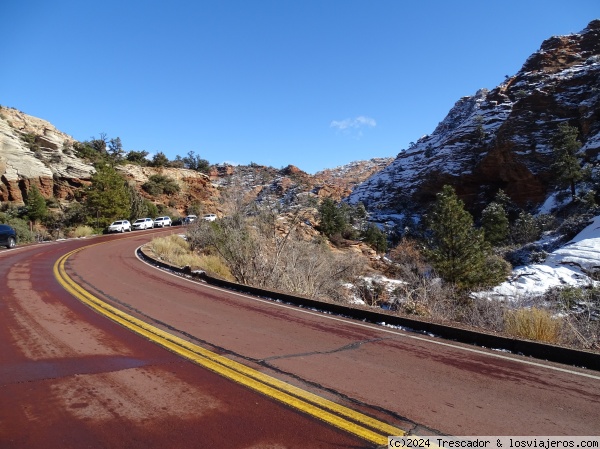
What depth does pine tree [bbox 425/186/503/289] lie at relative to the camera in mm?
25169

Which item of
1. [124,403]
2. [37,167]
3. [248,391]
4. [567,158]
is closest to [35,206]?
[37,167]

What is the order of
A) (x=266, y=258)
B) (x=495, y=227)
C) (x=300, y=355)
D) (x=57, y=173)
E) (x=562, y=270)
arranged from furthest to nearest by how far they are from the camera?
1. (x=57, y=173)
2. (x=495, y=227)
3. (x=562, y=270)
4. (x=266, y=258)
5. (x=300, y=355)

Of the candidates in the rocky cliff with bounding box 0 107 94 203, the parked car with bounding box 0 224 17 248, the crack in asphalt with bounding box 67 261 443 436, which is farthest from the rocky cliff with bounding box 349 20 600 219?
the crack in asphalt with bounding box 67 261 443 436

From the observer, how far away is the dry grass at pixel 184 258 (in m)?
13.8

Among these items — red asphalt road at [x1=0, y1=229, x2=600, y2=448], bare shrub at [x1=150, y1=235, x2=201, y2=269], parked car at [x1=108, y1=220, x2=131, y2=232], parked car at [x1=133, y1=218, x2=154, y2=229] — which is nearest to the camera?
red asphalt road at [x1=0, y1=229, x2=600, y2=448]

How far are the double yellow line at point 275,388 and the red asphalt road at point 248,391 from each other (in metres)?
0.12

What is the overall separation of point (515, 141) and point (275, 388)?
68.7 meters

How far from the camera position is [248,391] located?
3.60 m

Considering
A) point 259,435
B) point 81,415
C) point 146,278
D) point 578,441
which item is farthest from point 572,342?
point 146,278

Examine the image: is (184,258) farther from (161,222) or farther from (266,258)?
(161,222)

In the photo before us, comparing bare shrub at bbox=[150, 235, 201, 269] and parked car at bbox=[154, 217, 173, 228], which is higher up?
parked car at bbox=[154, 217, 173, 228]

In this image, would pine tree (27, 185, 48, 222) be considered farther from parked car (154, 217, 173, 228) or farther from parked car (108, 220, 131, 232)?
parked car (154, 217, 173, 228)

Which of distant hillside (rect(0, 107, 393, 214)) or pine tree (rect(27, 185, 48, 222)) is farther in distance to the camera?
distant hillside (rect(0, 107, 393, 214))

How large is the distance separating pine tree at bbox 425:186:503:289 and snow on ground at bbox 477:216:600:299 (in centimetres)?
154
